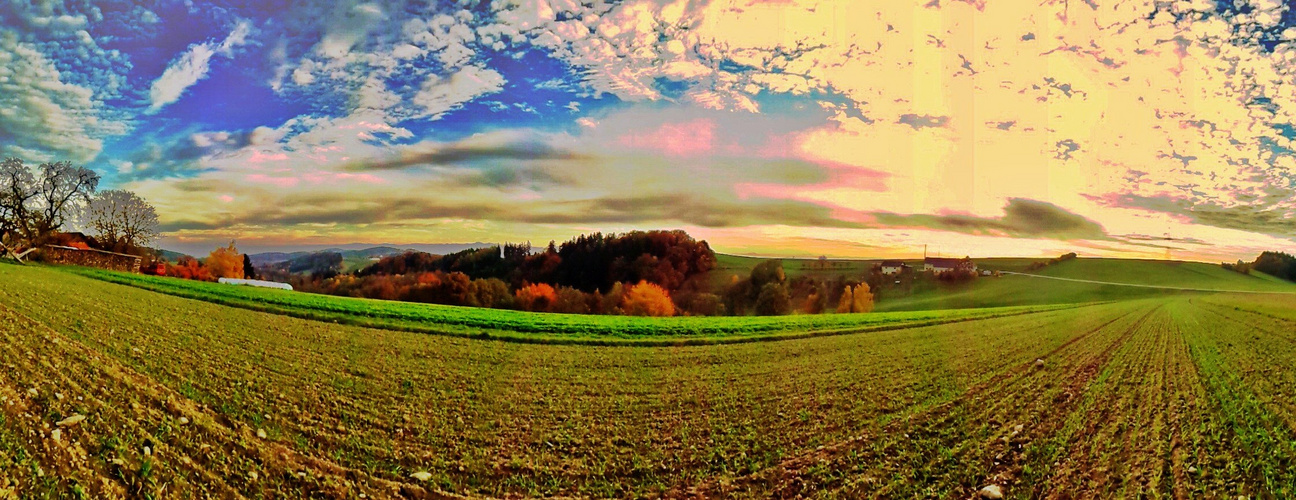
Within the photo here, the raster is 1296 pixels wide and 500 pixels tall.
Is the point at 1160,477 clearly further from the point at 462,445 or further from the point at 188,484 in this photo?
the point at 188,484

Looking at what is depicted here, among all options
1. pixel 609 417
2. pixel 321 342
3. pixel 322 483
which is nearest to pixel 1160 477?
pixel 609 417

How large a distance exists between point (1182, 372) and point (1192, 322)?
484 cm

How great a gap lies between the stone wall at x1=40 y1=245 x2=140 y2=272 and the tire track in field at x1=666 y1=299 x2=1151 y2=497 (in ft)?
94.0

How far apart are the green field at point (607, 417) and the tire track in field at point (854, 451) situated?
0.11 feet

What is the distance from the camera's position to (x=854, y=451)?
5.96 meters

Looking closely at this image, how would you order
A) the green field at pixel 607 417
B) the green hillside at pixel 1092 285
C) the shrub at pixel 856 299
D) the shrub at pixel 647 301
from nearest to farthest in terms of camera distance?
1. the green field at pixel 607 417
2. the green hillside at pixel 1092 285
3. the shrub at pixel 647 301
4. the shrub at pixel 856 299

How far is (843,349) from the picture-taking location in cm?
1362

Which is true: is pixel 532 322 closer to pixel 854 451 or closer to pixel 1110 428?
pixel 854 451

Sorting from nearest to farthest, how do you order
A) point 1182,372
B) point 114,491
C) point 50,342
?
point 114,491 < point 50,342 < point 1182,372

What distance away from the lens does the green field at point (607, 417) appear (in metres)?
4.73

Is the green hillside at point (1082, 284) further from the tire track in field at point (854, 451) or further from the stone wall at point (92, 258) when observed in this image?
the stone wall at point (92, 258)

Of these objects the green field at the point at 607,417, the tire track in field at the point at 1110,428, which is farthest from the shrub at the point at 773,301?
the tire track in field at the point at 1110,428

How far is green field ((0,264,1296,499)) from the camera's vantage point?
473 centimetres

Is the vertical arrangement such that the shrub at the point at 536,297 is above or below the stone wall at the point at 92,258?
below
